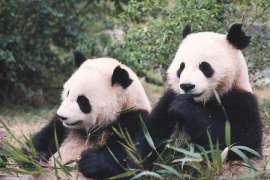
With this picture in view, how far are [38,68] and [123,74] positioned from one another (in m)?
4.89

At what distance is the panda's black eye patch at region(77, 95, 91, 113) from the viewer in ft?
16.0

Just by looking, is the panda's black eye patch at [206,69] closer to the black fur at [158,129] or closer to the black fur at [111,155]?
the black fur at [158,129]

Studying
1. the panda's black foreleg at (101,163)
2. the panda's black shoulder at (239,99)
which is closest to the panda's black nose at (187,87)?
the panda's black shoulder at (239,99)

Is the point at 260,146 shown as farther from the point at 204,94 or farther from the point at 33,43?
the point at 33,43

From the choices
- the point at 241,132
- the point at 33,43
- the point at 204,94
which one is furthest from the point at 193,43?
the point at 33,43

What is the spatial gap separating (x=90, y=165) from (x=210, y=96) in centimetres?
94

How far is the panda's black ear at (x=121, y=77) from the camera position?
194 inches

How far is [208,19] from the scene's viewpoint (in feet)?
23.7

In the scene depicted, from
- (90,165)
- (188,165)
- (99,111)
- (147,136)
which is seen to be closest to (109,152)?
(90,165)

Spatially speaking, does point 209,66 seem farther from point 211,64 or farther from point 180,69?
point 180,69

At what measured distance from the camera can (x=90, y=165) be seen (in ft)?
15.6

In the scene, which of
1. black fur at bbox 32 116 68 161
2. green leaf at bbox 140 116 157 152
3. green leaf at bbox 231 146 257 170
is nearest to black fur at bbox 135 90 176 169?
green leaf at bbox 140 116 157 152

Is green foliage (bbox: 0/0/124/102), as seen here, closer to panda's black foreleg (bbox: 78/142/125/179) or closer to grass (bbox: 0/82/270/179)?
panda's black foreleg (bbox: 78/142/125/179)

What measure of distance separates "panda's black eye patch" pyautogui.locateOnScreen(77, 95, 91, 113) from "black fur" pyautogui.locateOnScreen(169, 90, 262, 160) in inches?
25.5
